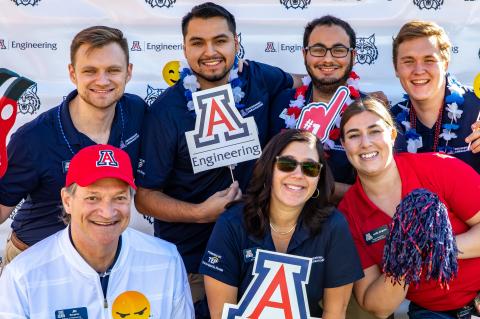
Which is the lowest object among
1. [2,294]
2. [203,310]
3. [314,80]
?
[203,310]

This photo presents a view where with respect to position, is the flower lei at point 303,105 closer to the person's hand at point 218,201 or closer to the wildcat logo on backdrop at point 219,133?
the wildcat logo on backdrop at point 219,133

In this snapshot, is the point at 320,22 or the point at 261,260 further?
the point at 320,22

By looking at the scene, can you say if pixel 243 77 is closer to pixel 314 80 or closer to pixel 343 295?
pixel 314 80

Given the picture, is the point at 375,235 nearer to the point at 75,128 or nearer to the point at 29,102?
the point at 75,128

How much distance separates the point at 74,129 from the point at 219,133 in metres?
0.66

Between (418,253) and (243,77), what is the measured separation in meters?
1.38

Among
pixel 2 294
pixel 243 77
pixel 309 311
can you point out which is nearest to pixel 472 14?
pixel 243 77

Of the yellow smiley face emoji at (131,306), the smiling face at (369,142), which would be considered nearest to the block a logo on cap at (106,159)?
the yellow smiley face emoji at (131,306)

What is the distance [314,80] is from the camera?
3.43 metres

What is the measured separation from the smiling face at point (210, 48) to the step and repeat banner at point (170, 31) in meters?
0.64

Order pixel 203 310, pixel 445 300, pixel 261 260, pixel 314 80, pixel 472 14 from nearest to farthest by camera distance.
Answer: pixel 261 260
pixel 445 300
pixel 203 310
pixel 314 80
pixel 472 14

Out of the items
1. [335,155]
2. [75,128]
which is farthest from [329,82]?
[75,128]

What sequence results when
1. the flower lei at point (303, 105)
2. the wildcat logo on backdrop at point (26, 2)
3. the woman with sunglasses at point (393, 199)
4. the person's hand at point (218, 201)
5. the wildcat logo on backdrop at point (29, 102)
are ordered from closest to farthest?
the woman with sunglasses at point (393, 199) → the person's hand at point (218, 201) → the flower lei at point (303, 105) → the wildcat logo on backdrop at point (26, 2) → the wildcat logo on backdrop at point (29, 102)

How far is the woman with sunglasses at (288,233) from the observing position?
2.76 metres
